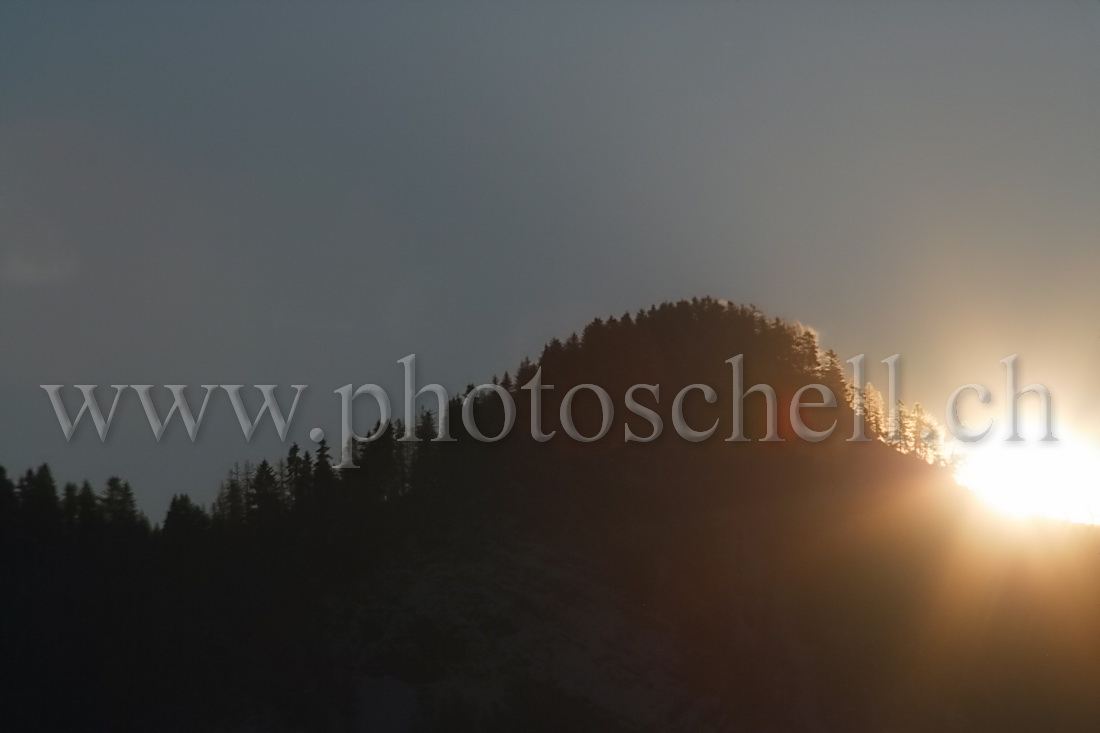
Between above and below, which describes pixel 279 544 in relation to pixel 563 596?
above

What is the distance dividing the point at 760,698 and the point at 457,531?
1015 inches

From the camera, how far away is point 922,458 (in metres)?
128

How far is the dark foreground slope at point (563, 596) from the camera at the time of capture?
3123 inches

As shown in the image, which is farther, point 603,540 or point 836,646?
point 603,540

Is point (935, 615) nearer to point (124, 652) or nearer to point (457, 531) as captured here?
point (457, 531)

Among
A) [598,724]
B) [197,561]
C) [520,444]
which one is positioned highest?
[520,444]

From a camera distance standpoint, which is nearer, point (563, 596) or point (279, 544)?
point (563, 596)

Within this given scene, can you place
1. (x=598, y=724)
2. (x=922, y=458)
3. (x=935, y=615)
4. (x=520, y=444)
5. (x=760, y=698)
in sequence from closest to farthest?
(x=598, y=724)
(x=760, y=698)
(x=935, y=615)
(x=520, y=444)
(x=922, y=458)

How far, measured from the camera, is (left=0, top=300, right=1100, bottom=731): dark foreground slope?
79.3m

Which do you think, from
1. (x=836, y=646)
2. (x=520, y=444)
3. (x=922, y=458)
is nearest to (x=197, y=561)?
(x=520, y=444)

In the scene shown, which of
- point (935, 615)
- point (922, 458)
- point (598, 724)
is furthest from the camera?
point (922, 458)

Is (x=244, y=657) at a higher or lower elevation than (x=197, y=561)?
lower

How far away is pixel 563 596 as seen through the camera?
88.4 m

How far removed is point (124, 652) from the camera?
277ft
